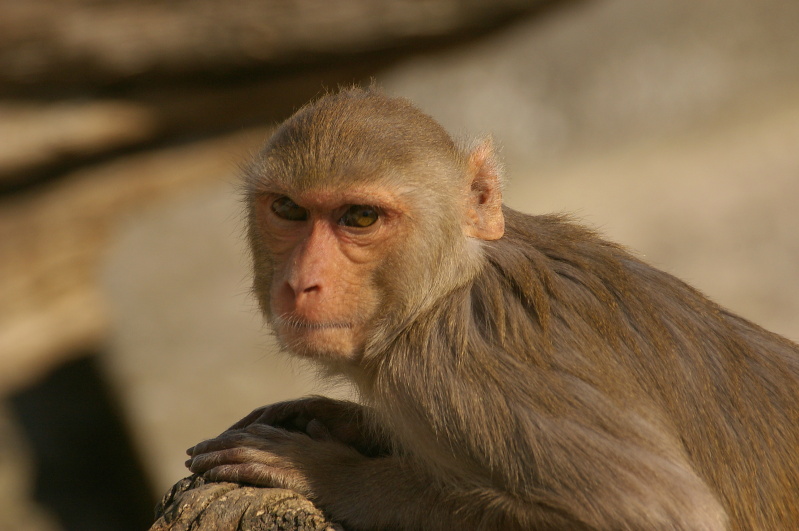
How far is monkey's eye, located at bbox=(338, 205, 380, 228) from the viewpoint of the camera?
4.63 meters

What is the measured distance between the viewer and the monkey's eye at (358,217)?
4.63 metres

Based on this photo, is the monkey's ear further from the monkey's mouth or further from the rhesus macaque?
the monkey's mouth

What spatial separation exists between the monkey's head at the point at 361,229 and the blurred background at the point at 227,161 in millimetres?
6173

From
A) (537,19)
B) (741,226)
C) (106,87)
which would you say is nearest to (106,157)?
(106,87)

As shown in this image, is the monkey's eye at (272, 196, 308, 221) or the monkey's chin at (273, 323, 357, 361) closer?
the monkey's chin at (273, 323, 357, 361)

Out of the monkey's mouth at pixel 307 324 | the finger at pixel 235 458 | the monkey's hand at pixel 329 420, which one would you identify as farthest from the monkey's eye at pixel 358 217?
the finger at pixel 235 458

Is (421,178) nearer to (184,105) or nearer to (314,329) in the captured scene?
(314,329)

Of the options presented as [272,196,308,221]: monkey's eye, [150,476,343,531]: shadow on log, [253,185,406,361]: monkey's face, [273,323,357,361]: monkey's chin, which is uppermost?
[272,196,308,221]: monkey's eye

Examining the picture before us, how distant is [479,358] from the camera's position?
432 centimetres

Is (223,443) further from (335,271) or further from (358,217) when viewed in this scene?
(358,217)

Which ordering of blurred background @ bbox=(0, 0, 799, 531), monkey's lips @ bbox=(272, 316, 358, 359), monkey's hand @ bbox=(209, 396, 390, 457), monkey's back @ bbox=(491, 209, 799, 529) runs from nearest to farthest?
monkey's back @ bbox=(491, 209, 799, 529) → monkey's lips @ bbox=(272, 316, 358, 359) → monkey's hand @ bbox=(209, 396, 390, 457) → blurred background @ bbox=(0, 0, 799, 531)

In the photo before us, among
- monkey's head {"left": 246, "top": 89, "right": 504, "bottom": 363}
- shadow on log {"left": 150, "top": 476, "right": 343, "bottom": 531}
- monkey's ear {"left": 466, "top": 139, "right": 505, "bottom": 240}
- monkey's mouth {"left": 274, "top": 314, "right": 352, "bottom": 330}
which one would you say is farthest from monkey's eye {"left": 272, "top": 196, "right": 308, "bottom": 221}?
shadow on log {"left": 150, "top": 476, "right": 343, "bottom": 531}

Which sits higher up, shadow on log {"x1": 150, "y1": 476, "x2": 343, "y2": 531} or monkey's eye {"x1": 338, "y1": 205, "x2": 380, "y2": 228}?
monkey's eye {"x1": 338, "y1": 205, "x2": 380, "y2": 228}

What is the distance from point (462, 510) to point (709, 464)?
41.9 inches
